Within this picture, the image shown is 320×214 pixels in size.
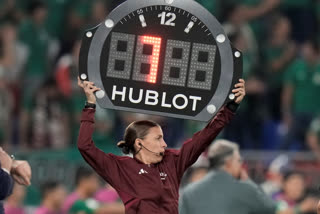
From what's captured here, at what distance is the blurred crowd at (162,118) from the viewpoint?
1297 cm

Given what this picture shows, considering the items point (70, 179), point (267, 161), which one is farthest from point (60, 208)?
point (267, 161)

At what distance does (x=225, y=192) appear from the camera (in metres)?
7.99

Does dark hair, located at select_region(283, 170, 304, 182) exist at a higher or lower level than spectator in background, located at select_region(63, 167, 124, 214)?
higher

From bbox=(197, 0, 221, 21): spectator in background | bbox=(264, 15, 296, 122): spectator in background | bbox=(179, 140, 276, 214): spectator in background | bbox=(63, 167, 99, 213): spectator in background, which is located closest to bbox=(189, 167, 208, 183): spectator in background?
bbox=(63, 167, 99, 213): spectator in background

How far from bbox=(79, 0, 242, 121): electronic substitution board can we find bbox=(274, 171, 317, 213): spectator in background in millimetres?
3717

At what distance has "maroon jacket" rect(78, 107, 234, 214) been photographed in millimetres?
6641

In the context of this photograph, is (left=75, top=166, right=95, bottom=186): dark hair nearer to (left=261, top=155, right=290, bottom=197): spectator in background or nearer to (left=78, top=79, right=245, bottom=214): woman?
(left=261, top=155, right=290, bottom=197): spectator in background

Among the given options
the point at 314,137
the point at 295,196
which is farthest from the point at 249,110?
the point at 295,196

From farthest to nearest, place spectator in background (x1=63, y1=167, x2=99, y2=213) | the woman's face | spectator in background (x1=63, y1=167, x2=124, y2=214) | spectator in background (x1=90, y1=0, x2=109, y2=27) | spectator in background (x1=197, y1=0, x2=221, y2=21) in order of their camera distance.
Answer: spectator in background (x1=90, y1=0, x2=109, y2=27) → spectator in background (x1=197, y1=0, x2=221, y2=21) → spectator in background (x1=63, y1=167, x2=99, y2=213) → spectator in background (x1=63, y1=167, x2=124, y2=214) → the woman's face

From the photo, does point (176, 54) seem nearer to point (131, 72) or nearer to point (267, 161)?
point (131, 72)

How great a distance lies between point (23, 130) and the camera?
43.6 ft

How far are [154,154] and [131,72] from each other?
532 mm

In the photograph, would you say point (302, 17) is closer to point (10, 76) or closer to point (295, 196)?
point (10, 76)

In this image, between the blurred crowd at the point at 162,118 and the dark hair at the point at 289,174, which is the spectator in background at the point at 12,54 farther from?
the dark hair at the point at 289,174
